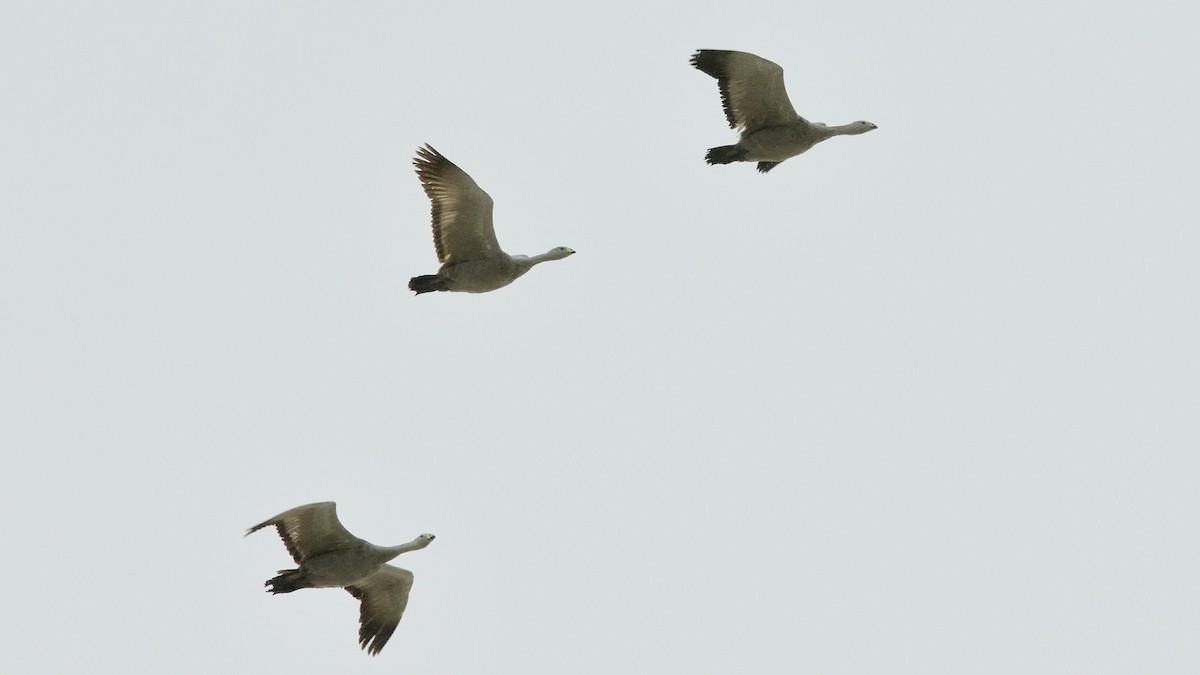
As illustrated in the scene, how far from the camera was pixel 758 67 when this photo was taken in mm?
26875

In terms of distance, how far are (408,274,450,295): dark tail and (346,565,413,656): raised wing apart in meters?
4.99

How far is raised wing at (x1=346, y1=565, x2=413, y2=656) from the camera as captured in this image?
89.4 feet

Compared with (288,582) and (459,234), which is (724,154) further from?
(288,582)

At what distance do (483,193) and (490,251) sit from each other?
1119mm

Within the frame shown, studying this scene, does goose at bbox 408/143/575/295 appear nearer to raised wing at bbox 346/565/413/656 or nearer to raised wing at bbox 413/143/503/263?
raised wing at bbox 413/143/503/263

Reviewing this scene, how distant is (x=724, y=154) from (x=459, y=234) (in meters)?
4.93

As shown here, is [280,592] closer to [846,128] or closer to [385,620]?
[385,620]

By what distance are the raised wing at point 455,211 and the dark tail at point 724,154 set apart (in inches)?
159

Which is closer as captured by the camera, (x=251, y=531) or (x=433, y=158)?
(x=251, y=531)

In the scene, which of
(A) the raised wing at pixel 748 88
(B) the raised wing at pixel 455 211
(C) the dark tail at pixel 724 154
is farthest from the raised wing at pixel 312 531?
(A) the raised wing at pixel 748 88

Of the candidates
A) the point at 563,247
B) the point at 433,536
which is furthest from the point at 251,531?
the point at 563,247

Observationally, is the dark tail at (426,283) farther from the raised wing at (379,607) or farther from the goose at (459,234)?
the raised wing at (379,607)

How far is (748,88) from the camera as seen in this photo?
27234mm

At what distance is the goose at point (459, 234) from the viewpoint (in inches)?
1057
